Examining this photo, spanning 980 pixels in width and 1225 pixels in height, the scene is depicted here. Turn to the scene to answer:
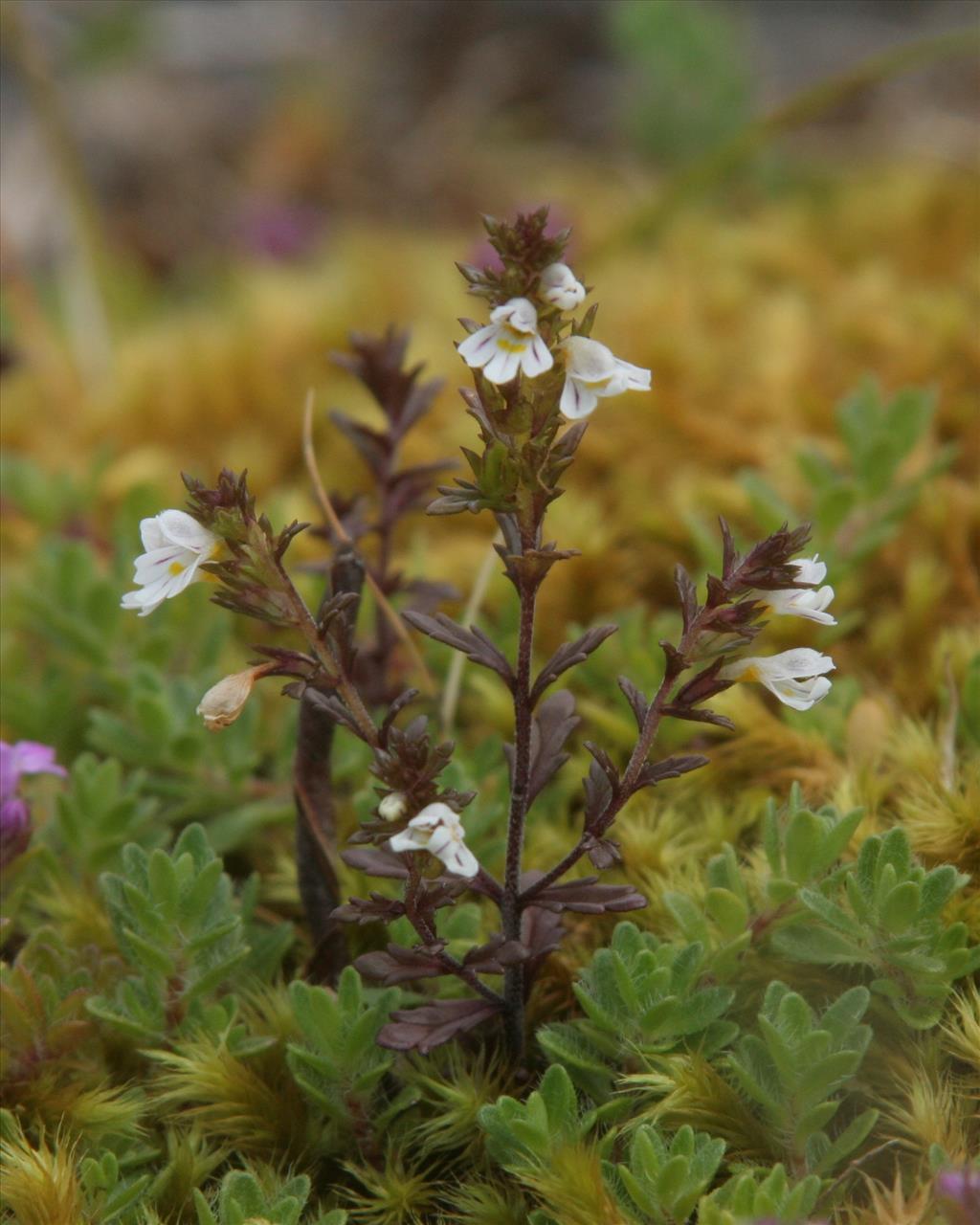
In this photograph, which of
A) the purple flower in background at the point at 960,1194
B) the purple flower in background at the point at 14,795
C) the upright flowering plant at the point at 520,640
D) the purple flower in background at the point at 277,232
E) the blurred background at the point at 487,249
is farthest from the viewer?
the purple flower in background at the point at 277,232

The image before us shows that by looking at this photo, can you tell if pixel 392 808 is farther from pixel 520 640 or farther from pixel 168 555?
pixel 168 555

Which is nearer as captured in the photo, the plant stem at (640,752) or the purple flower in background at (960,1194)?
the purple flower in background at (960,1194)

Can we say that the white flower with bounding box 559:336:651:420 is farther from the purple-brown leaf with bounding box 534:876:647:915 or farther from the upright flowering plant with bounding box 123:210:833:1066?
the purple-brown leaf with bounding box 534:876:647:915

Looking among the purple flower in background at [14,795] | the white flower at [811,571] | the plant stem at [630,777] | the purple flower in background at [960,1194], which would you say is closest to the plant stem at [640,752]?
the plant stem at [630,777]

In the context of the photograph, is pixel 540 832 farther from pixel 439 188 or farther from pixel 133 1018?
pixel 439 188

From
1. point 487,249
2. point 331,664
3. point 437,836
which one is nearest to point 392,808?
point 437,836

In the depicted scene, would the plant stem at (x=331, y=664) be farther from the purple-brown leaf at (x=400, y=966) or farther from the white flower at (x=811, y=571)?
the white flower at (x=811, y=571)

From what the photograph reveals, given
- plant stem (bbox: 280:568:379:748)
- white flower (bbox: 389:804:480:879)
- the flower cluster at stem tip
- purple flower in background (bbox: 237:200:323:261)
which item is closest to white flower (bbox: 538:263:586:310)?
the flower cluster at stem tip
